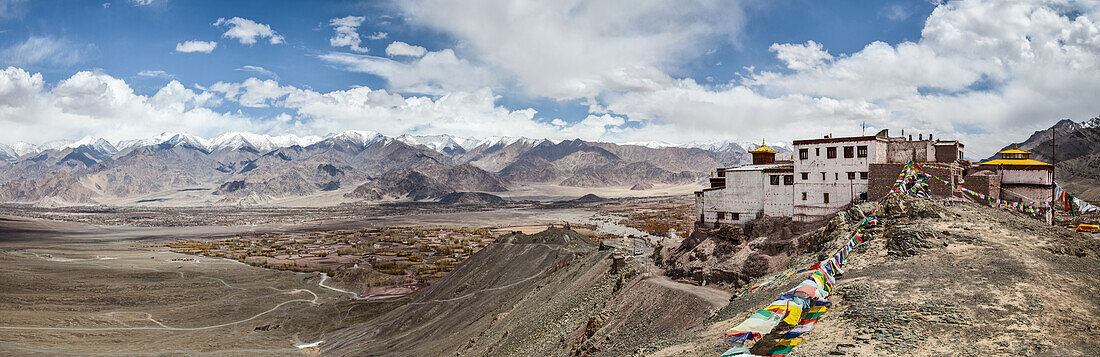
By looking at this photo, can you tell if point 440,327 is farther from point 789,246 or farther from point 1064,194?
point 1064,194

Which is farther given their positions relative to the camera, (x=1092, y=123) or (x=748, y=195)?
(x=1092, y=123)

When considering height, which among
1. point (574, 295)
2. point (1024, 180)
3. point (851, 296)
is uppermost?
point (1024, 180)

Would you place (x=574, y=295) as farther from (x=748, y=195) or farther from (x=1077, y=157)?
(x=1077, y=157)

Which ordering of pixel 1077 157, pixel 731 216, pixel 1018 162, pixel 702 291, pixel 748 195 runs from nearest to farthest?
pixel 702 291 < pixel 748 195 < pixel 1018 162 < pixel 731 216 < pixel 1077 157

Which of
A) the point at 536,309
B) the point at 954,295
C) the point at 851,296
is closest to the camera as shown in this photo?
the point at 954,295

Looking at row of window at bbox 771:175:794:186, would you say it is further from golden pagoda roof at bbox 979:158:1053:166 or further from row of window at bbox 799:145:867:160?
golden pagoda roof at bbox 979:158:1053:166

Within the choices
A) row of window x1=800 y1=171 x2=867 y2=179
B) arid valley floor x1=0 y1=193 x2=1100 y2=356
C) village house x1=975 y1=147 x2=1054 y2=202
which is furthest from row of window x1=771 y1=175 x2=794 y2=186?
village house x1=975 y1=147 x2=1054 y2=202

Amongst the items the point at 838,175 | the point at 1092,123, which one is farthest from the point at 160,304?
the point at 1092,123

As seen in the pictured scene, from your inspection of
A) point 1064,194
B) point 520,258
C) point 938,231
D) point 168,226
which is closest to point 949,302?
point 938,231
